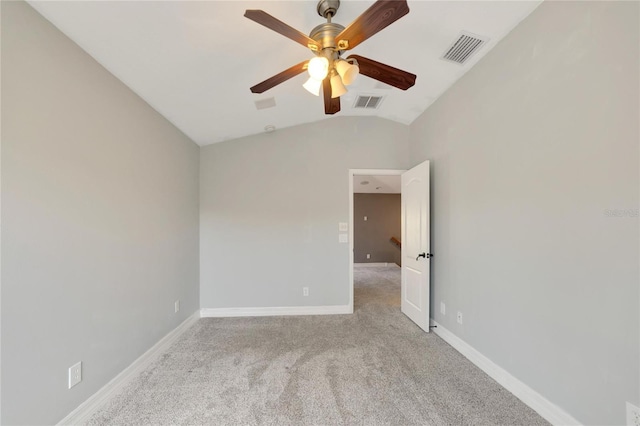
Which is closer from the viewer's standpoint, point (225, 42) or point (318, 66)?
point (318, 66)

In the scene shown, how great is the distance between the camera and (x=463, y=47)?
2.24 meters

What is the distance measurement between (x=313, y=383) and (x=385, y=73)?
2.40 metres

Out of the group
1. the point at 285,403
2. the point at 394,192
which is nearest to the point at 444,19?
the point at 285,403

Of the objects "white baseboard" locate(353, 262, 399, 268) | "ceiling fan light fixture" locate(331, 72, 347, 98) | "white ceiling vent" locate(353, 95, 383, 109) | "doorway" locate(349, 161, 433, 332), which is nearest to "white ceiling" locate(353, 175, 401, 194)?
"white baseboard" locate(353, 262, 399, 268)

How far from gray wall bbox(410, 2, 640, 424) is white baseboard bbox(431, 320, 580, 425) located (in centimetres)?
5

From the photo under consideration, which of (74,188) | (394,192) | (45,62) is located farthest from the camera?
(394,192)

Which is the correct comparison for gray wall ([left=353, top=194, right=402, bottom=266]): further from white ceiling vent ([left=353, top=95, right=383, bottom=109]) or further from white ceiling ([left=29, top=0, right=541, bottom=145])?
white ceiling ([left=29, top=0, right=541, bottom=145])

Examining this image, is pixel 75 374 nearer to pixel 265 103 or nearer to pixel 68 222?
pixel 68 222

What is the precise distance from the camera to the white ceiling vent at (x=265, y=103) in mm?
2921

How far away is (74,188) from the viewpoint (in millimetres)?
1729

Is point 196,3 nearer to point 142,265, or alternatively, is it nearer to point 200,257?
point 142,265

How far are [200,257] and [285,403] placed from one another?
2460mm

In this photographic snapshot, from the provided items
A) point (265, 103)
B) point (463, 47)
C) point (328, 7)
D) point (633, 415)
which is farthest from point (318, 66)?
point (633, 415)

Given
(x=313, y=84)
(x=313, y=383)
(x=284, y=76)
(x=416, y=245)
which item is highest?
(x=284, y=76)
